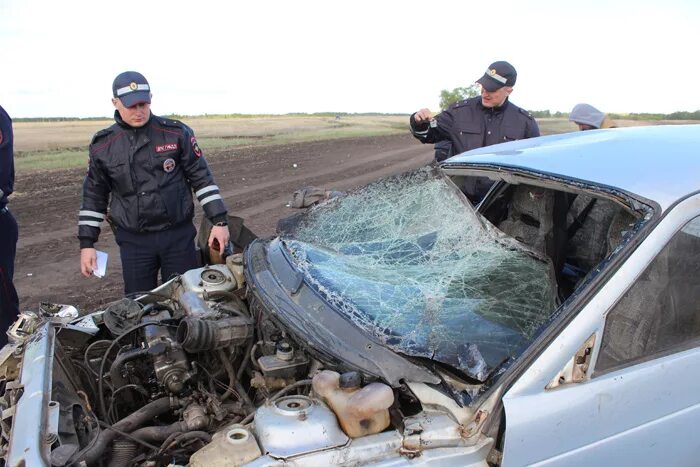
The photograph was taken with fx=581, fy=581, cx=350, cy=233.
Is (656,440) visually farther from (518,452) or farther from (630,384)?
(518,452)

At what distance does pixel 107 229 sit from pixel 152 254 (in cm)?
546

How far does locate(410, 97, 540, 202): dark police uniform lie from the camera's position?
15.0ft

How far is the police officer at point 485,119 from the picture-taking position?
14.8 feet

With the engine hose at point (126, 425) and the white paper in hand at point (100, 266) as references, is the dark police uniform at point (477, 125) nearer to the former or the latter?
the white paper in hand at point (100, 266)

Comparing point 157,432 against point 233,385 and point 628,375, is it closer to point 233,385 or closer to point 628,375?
point 233,385

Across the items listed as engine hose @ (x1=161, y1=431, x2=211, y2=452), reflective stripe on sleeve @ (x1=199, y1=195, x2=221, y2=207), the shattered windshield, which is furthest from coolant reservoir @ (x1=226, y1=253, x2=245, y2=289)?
engine hose @ (x1=161, y1=431, x2=211, y2=452)

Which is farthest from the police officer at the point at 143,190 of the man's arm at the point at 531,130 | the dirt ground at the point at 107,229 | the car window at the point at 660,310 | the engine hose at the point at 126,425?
the car window at the point at 660,310

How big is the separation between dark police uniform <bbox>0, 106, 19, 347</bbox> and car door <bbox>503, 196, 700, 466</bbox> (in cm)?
372

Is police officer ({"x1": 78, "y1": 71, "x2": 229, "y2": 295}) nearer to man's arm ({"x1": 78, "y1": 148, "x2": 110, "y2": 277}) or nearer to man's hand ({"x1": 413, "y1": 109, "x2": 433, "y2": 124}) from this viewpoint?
man's arm ({"x1": 78, "y1": 148, "x2": 110, "y2": 277})

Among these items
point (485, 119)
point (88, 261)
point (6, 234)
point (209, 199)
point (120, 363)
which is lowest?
point (120, 363)

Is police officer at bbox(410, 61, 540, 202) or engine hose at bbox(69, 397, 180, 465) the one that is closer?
engine hose at bbox(69, 397, 180, 465)

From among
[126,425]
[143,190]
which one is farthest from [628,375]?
[143,190]

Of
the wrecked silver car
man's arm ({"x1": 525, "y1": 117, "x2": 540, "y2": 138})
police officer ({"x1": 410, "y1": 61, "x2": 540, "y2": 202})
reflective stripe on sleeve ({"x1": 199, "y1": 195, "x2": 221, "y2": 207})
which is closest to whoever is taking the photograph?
the wrecked silver car

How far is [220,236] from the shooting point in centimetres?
378
